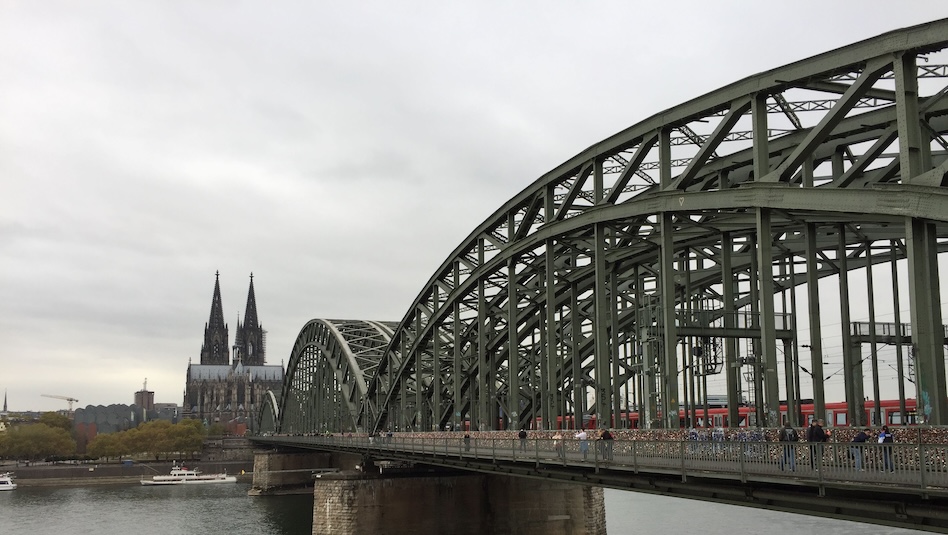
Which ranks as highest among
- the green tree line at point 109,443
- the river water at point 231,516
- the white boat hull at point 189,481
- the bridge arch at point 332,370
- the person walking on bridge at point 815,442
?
the bridge arch at point 332,370

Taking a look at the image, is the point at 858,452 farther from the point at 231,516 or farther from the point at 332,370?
the point at 332,370

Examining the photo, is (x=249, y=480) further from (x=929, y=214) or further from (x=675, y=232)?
(x=929, y=214)

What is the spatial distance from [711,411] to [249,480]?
10037 cm

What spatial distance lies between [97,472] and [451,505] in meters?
104

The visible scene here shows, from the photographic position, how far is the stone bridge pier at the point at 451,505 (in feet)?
168

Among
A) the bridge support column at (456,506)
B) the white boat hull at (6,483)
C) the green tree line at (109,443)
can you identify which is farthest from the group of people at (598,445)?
the green tree line at (109,443)

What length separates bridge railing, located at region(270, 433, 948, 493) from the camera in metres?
17.9

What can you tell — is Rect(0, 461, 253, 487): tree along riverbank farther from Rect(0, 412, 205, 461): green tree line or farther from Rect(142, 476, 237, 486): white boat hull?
Rect(0, 412, 205, 461): green tree line

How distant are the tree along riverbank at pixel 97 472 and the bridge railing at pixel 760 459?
116 m

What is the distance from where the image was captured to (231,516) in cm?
8631

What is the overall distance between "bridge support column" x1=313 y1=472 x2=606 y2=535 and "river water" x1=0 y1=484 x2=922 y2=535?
27.9 ft

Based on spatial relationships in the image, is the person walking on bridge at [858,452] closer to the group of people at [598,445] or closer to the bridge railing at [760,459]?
the bridge railing at [760,459]

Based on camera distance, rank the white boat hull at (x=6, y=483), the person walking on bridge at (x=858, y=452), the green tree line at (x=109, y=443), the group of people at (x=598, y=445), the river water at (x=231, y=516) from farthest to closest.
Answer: the green tree line at (x=109, y=443) → the white boat hull at (x=6, y=483) → the river water at (x=231, y=516) → the group of people at (x=598, y=445) → the person walking on bridge at (x=858, y=452)

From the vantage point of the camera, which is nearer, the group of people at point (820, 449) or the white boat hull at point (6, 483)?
the group of people at point (820, 449)
